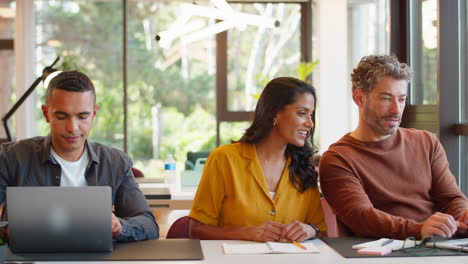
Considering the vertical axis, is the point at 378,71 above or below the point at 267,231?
above

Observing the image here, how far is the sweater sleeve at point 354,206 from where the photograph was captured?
2.89m

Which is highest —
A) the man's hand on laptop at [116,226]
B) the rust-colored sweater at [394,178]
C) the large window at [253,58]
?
the large window at [253,58]

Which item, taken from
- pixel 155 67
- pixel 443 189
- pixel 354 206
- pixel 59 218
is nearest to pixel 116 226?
pixel 59 218

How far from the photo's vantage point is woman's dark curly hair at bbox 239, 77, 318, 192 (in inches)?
121

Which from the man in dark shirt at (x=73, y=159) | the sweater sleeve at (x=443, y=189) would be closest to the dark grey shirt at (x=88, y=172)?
the man in dark shirt at (x=73, y=159)

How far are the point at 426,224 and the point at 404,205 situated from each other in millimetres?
381

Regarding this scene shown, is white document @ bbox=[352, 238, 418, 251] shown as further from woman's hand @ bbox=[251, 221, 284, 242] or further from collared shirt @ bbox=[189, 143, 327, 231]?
collared shirt @ bbox=[189, 143, 327, 231]

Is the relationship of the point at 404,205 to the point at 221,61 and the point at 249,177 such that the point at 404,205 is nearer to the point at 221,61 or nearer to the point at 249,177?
the point at 249,177

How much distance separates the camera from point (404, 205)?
125 inches

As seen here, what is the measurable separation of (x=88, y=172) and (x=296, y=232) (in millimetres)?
897

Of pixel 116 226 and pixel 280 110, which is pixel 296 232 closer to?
pixel 280 110

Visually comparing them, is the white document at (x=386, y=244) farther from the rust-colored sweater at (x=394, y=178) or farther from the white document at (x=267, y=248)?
the rust-colored sweater at (x=394, y=178)

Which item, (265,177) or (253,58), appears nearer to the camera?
(265,177)

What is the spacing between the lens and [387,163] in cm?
320
